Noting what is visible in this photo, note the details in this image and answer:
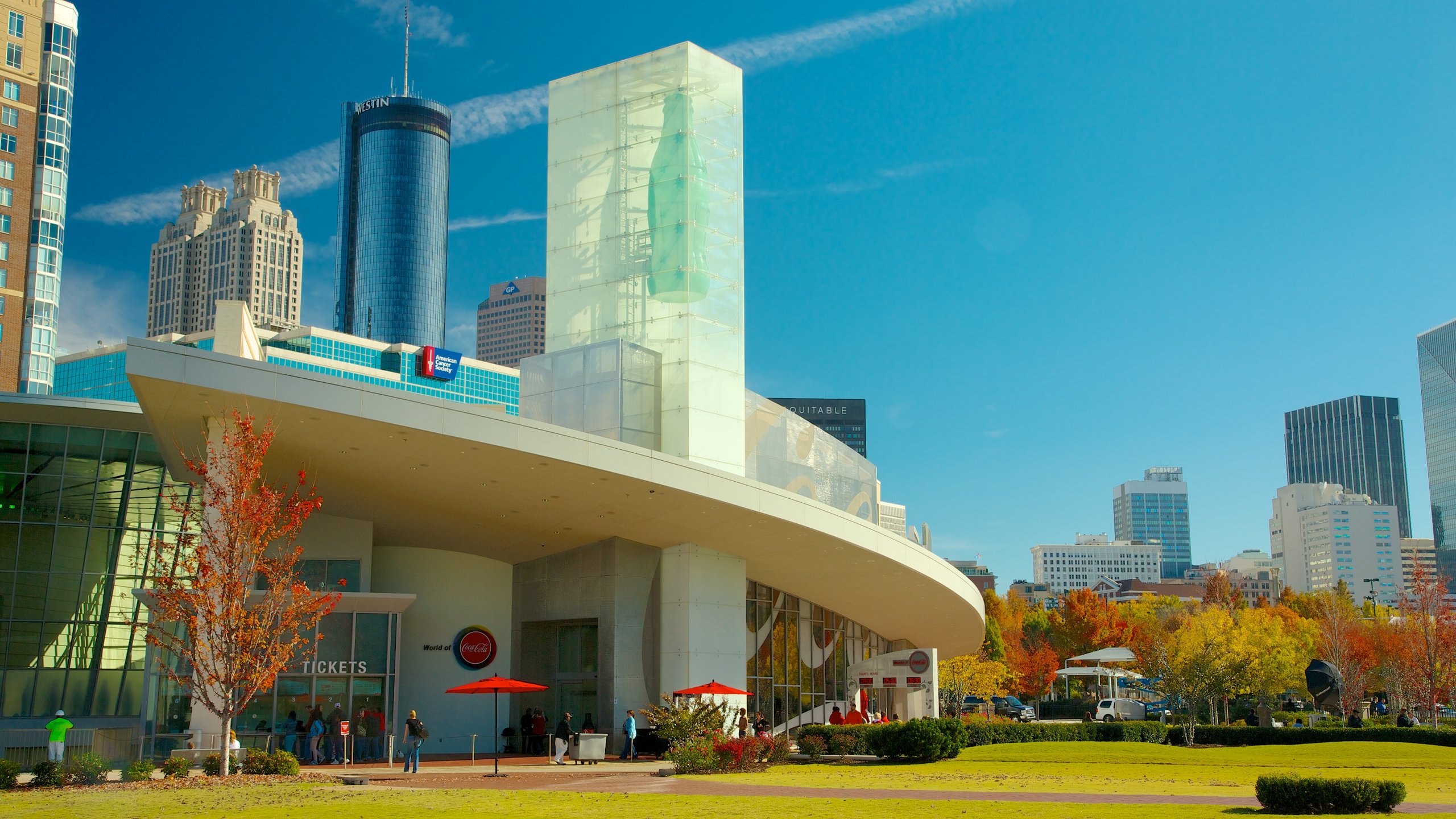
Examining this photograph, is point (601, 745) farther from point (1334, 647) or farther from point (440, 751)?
point (1334, 647)

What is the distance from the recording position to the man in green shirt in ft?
77.8

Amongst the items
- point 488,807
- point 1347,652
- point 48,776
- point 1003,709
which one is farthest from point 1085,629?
point 48,776

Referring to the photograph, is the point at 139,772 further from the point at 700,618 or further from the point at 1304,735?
the point at 1304,735

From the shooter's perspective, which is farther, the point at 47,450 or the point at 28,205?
the point at 28,205

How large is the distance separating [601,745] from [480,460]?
8.36 meters

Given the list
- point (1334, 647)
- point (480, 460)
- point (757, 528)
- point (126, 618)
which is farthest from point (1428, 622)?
point (126, 618)

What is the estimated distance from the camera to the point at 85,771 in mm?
21422

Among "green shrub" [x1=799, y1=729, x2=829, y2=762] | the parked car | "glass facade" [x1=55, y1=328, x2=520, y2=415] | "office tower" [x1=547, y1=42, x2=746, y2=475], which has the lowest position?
the parked car

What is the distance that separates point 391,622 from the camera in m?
32.2

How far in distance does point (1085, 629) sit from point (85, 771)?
71859 mm

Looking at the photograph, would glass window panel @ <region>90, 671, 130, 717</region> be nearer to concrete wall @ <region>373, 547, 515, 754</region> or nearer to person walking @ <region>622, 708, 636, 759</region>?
concrete wall @ <region>373, 547, 515, 754</region>

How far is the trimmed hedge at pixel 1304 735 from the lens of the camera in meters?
34.3

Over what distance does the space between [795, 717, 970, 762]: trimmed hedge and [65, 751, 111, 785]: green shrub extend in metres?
17.1

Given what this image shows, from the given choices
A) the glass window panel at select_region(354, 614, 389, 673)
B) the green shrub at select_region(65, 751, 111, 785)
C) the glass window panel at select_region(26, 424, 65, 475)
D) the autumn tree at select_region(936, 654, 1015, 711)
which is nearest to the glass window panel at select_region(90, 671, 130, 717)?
the glass window panel at select_region(26, 424, 65, 475)
